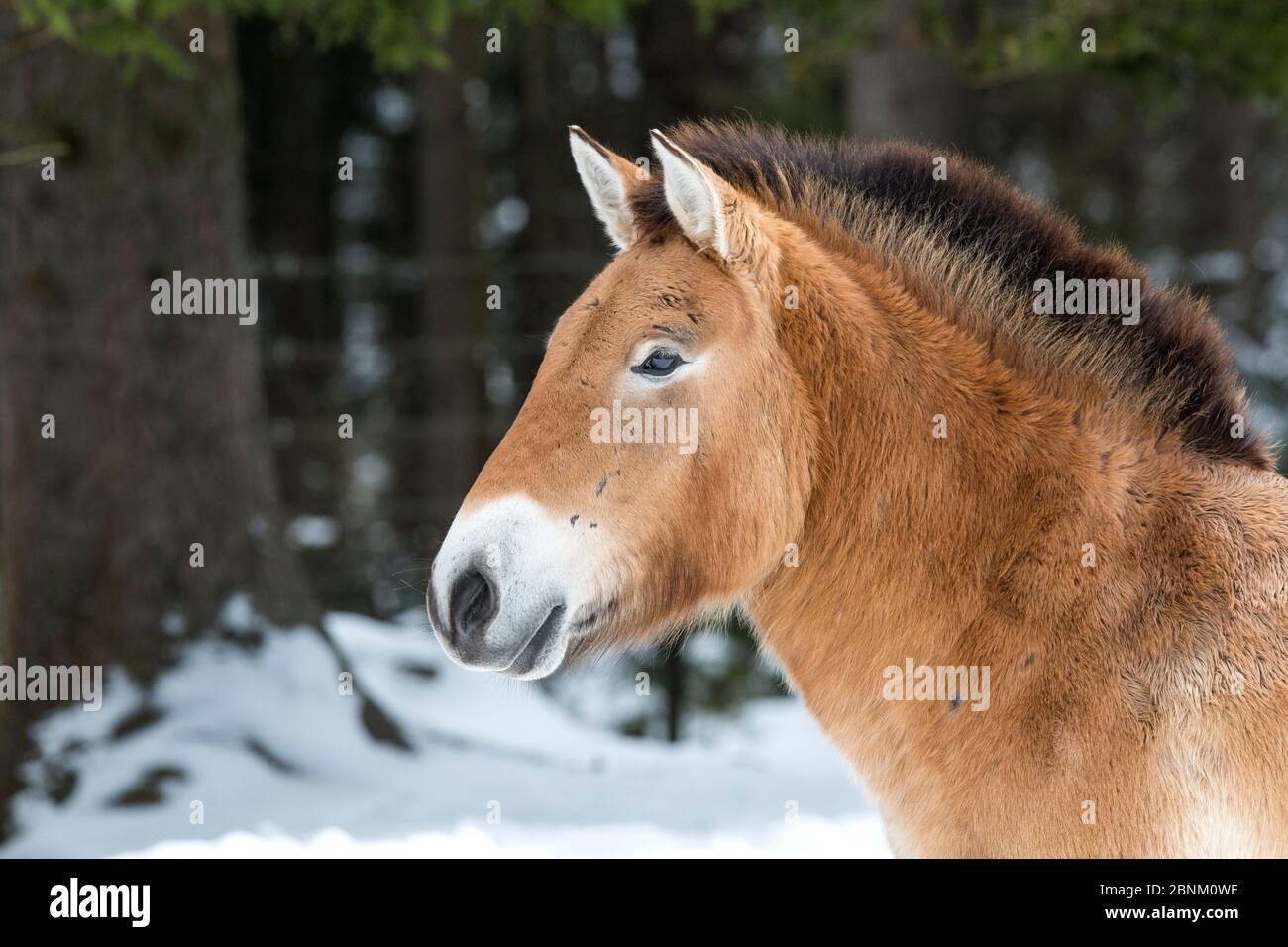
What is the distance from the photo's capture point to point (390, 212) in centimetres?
1681

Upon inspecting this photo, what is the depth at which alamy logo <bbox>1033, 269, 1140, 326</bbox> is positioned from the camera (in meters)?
3.48

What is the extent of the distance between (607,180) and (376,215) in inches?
545

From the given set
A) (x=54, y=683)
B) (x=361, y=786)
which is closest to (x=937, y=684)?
(x=361, y=786)

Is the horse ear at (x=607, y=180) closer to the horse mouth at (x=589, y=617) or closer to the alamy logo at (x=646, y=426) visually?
the alamy logo at (x=646, y=426)

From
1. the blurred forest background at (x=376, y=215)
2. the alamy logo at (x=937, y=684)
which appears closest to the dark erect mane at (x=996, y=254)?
the blurred forest background at (x=376, y=215)

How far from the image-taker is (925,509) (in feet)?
11.1

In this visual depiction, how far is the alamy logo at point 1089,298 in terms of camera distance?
11.4 feet

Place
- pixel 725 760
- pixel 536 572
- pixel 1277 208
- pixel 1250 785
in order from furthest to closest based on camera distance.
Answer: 1. pixel 1277 208
2. pixel 725 760
3. pixel 536 572
4. pixel 1250 785

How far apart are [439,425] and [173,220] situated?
5.40 meters

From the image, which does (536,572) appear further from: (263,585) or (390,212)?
(390,212)

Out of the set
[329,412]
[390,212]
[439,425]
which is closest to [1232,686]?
[439,425]

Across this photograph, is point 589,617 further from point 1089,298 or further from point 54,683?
point 54,683

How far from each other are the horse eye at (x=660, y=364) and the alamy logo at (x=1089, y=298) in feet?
3.41
